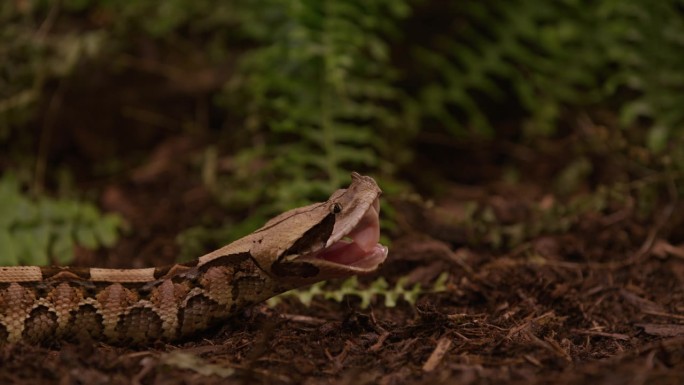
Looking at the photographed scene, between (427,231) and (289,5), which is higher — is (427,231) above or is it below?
below

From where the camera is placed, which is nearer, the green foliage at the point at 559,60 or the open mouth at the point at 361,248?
the open mouth at the point at 361,248

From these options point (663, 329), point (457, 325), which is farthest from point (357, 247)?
point (663, 329)

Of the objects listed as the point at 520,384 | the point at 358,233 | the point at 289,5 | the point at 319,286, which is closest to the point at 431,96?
the point at 289,5

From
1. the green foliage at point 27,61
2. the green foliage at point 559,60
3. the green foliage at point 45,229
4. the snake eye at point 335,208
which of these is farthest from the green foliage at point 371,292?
the green foliage at point 27,61

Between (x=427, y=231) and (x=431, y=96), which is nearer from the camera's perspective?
(x=427, y=231)

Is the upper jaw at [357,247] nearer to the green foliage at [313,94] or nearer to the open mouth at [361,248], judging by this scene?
the open mouth at [361,248]

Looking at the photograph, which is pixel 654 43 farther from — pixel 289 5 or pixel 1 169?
pixel 1 169
